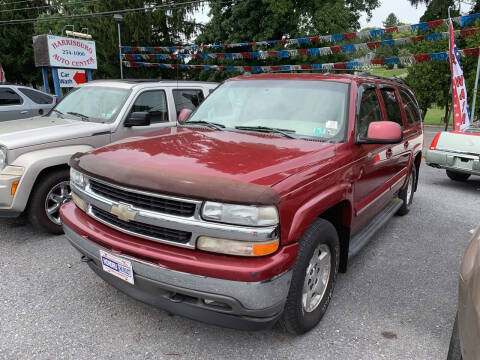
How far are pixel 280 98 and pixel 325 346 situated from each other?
2.11 m

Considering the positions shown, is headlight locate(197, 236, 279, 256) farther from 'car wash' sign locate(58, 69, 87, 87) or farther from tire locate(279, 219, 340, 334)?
'car wash' sign locate(58, 69, 87, 87)

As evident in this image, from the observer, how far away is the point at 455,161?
6766mm

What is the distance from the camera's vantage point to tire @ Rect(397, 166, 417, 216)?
5.06m

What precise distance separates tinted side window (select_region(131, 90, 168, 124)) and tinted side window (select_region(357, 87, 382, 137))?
3099 millimetres

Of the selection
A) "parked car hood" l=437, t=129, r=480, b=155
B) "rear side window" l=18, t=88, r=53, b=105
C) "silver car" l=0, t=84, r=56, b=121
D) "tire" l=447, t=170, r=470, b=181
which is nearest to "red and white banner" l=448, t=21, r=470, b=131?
"tire" l=447, t=170, r=470, b=181

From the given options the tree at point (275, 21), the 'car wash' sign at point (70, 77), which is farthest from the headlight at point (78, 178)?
the tree at point (275, 21)

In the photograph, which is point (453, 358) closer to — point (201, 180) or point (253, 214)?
point (253, 214)

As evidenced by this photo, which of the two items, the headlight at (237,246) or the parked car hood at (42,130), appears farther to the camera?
the parked car hood at (42,130)

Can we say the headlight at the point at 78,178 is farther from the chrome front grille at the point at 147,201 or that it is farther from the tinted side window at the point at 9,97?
the tinted side window at the point at 9,97

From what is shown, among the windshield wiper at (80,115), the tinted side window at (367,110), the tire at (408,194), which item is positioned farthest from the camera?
the tire at (408,194)

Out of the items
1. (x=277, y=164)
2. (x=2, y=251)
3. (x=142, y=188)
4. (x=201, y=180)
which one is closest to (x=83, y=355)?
(x=142, y=188)

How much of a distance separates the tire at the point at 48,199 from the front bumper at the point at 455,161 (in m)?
6.39

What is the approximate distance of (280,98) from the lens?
339 centimetres

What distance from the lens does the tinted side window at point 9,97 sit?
28.2 feet
